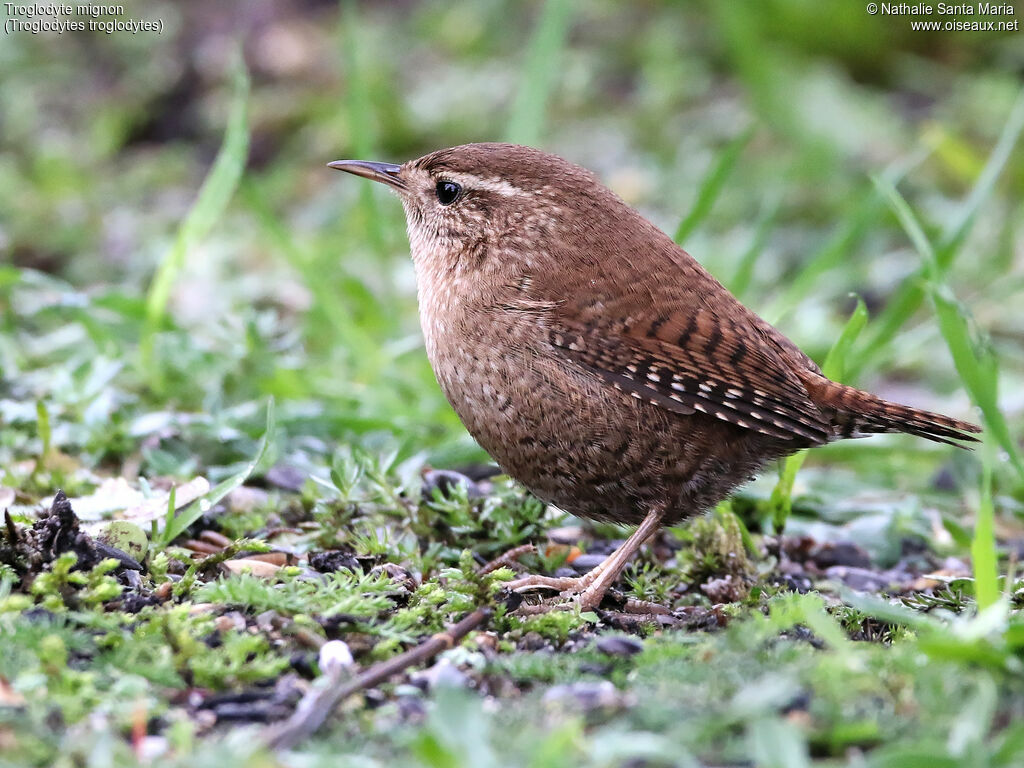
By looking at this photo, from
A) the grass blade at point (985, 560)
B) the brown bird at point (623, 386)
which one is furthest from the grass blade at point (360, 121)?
the grass blade at point (985, 560)

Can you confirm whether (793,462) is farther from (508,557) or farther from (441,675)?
(441,675)

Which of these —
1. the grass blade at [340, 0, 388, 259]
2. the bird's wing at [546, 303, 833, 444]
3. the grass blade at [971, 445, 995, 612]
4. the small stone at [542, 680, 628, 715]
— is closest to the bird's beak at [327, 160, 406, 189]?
the bird's wing at [546, 303, 833, 444]

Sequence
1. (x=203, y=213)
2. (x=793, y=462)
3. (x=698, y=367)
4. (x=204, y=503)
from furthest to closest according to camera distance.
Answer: (x=203, y=213) → (x=793, y=462) → (x=698, y=367) → (x=204, y=503)

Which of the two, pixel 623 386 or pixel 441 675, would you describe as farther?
pixel 623 386

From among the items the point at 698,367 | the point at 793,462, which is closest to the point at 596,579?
the point at 698,367

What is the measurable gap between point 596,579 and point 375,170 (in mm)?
1878

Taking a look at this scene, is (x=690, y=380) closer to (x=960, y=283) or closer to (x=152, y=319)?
(x=152, y=319)

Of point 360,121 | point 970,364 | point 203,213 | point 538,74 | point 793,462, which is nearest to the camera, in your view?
point 970,364

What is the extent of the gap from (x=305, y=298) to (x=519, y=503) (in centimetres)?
305

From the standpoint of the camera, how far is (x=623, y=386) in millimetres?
3592

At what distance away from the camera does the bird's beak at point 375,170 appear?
14.7 feet

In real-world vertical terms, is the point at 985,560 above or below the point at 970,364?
below

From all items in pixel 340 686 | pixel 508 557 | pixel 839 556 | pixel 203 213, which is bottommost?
pixel 839 556

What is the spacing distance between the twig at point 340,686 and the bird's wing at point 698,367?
90 centimetres
